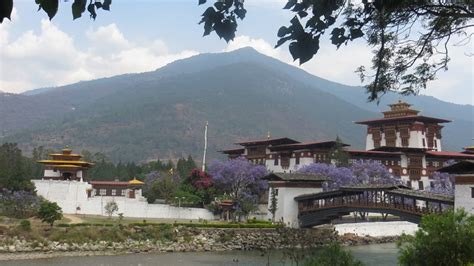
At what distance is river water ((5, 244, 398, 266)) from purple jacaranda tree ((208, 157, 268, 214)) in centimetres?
1346

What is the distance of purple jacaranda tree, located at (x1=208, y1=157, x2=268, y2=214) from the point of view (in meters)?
47.8

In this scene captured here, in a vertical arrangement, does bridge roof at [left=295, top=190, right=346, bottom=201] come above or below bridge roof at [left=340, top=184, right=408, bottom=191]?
below

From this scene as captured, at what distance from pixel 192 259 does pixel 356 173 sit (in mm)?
23655

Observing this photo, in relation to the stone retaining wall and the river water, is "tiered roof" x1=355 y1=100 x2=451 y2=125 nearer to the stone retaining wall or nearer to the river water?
the stone retaining wall

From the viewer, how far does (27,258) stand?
28.4m

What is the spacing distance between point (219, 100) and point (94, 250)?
141994 mm

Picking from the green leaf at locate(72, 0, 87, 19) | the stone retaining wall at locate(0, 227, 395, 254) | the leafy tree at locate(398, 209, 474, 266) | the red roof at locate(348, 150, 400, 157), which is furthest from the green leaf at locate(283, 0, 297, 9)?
the red roof at locate(348, 150, 400, 157)

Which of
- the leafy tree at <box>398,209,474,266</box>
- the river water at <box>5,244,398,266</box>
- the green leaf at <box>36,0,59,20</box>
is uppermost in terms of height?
the green leaf at <box>36,0,59,20</box>

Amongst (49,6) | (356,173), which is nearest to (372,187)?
(356,173)

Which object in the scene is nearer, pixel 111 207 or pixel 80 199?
pixel 111 207

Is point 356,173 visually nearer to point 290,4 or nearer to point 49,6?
point 290,4

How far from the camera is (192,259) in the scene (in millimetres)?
29812

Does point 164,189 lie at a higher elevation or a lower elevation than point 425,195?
higher

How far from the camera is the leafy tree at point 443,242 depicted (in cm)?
1286
